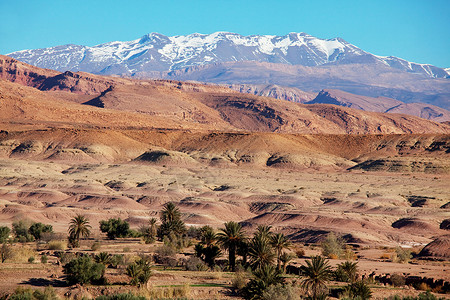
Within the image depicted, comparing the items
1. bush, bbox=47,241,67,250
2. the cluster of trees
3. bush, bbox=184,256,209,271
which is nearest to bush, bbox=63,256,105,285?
the cluster of trees

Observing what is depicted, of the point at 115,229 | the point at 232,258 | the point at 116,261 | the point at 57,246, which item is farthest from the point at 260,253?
the point at 115,229

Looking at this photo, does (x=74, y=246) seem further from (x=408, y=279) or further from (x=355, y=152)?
(x=355, y=152)

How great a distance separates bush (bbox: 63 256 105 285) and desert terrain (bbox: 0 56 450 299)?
2.35ft

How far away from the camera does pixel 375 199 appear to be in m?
77.7

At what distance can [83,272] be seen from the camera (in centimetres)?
2986

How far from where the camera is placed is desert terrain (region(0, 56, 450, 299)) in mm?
40469

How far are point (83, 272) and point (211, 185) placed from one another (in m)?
62.9

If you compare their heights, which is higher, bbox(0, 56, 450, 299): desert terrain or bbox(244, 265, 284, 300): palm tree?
bbox(0, 56, 450, 299): desert terrain

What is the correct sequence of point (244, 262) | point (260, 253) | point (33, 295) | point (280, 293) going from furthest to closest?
1. point (244, 262)
2. point (260, 253)
3. point (33, 295)
4. point (280, 293)

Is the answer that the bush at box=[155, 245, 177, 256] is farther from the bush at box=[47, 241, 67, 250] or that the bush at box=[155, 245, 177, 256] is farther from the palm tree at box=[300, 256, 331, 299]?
the palm tree at box=[300, 256, 331, 299]

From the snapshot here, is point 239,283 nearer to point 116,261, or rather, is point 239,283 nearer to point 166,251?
point 116,261

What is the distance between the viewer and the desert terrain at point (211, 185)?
133ft

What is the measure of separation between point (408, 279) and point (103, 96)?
6625 inches

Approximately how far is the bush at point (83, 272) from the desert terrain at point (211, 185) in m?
0.72
